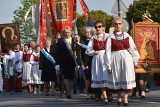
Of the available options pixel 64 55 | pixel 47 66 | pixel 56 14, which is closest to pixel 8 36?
pixel 56 14

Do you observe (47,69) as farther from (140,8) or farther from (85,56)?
(140,8)

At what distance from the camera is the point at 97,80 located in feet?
40.6

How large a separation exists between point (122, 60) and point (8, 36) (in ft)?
41.8

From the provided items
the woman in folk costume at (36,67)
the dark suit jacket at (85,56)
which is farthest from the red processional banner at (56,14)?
the dark suit jacket at (85,56)

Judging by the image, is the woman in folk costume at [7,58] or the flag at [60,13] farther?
the flag at [60,13]

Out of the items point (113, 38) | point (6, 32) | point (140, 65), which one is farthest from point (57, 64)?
point (6, 32)

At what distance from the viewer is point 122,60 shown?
1112 cm

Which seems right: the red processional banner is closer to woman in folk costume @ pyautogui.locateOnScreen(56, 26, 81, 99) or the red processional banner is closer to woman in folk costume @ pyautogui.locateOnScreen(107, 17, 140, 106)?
woman in folk costume @ pyautogui.locateOnScreen(56, 26, 81, 99)

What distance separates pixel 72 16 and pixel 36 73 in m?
3.97

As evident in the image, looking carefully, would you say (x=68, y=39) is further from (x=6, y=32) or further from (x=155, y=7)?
(x=155, y=7)

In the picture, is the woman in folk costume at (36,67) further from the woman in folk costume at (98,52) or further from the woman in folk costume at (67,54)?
the woman in folk costume at (98,52)

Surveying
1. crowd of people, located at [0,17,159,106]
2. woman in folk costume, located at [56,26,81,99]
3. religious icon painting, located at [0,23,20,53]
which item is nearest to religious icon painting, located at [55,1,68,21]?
religious icon painting, located at [0,23,20,53]

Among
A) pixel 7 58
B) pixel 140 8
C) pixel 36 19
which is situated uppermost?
pixel 140 8

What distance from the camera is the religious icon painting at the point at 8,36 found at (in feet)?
75.5
